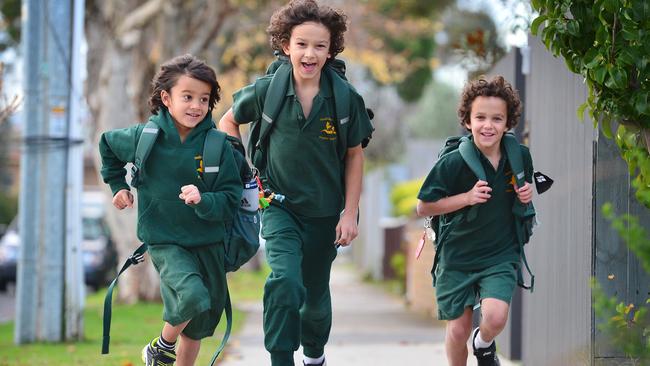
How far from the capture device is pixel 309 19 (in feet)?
18.4

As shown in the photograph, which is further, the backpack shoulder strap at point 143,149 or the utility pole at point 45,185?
the utility pole at point 45,185

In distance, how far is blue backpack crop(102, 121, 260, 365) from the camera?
533 cm

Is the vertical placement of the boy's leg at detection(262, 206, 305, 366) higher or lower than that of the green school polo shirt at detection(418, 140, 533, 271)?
lower

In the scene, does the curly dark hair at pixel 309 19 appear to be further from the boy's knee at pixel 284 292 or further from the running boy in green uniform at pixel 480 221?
the boy's knee at pixel 284 292

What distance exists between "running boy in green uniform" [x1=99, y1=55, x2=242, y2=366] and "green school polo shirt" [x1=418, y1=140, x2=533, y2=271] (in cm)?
103

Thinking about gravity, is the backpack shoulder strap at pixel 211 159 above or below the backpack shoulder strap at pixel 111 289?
above

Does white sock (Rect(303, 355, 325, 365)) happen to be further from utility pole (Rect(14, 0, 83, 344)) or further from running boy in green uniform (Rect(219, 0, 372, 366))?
utility pole (Rect(14, 0, 83, 344))

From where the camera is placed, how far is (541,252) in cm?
711

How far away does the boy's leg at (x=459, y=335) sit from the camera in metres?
5.62

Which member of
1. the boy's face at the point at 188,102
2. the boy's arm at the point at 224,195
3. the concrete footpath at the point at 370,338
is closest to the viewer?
the boy's arm at the point at 224,195

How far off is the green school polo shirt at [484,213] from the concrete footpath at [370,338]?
7.99ft

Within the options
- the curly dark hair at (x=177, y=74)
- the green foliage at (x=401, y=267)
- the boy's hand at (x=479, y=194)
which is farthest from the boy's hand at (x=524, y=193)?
the green foliage at (x=401, y=267)

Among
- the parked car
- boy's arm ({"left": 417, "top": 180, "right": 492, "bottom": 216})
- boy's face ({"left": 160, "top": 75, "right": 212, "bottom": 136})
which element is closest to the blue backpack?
boy's face ({"left": 160, "top": 75, "right": 212, "bottom": 136})

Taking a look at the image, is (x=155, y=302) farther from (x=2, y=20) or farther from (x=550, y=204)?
(x=550, y=204)
